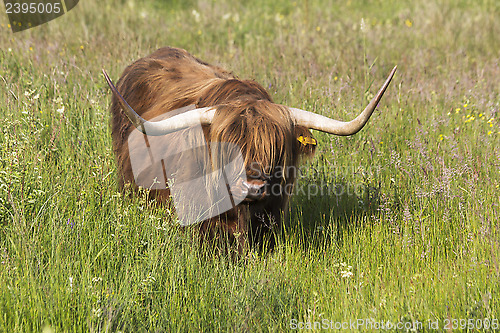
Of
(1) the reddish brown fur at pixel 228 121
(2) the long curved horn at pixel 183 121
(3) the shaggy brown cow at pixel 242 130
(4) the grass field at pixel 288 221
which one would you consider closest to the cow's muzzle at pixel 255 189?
(3) the shaggy brown cow at pixel 242 130

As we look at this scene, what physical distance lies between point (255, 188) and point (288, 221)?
98 cm

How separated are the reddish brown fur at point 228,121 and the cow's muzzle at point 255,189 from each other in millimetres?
110

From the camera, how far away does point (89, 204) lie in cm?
342

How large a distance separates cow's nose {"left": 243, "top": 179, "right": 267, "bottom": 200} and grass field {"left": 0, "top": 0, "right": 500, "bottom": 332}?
409 mm

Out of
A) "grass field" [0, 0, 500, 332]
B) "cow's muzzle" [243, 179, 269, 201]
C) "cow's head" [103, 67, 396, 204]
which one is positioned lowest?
"grass field" [0, 0, 500, 332]

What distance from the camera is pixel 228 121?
3213 mm

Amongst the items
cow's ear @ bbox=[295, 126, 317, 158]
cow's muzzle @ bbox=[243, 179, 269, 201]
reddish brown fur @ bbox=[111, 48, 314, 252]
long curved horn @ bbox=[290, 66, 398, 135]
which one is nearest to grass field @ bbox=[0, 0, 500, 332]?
reddish brown fur @ bbox=[111, 48, 314, 252]

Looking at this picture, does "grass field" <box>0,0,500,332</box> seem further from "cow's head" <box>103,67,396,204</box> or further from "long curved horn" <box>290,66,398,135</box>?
"long curved horn" <box>290,66,398,135</box>

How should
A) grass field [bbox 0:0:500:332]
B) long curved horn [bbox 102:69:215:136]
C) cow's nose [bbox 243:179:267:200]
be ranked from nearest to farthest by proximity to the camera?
grass field [bbox 0:0:500:332] → cow's nose [bbox 243:179:267:200] → long curved horn [bbox 102:69:215:136]

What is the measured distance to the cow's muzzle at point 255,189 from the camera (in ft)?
10.1

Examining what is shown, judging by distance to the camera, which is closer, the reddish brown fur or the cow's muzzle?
the cow's muzzle

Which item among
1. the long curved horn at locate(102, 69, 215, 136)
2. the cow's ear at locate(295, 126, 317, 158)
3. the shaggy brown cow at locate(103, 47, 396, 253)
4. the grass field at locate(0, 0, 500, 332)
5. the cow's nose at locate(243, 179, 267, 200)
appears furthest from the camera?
the cow's ear at locate(295, 126, 317, 158)

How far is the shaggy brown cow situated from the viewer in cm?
A: 317

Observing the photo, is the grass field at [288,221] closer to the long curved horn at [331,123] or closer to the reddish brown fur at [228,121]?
the reddish brown fur at [228,121]
